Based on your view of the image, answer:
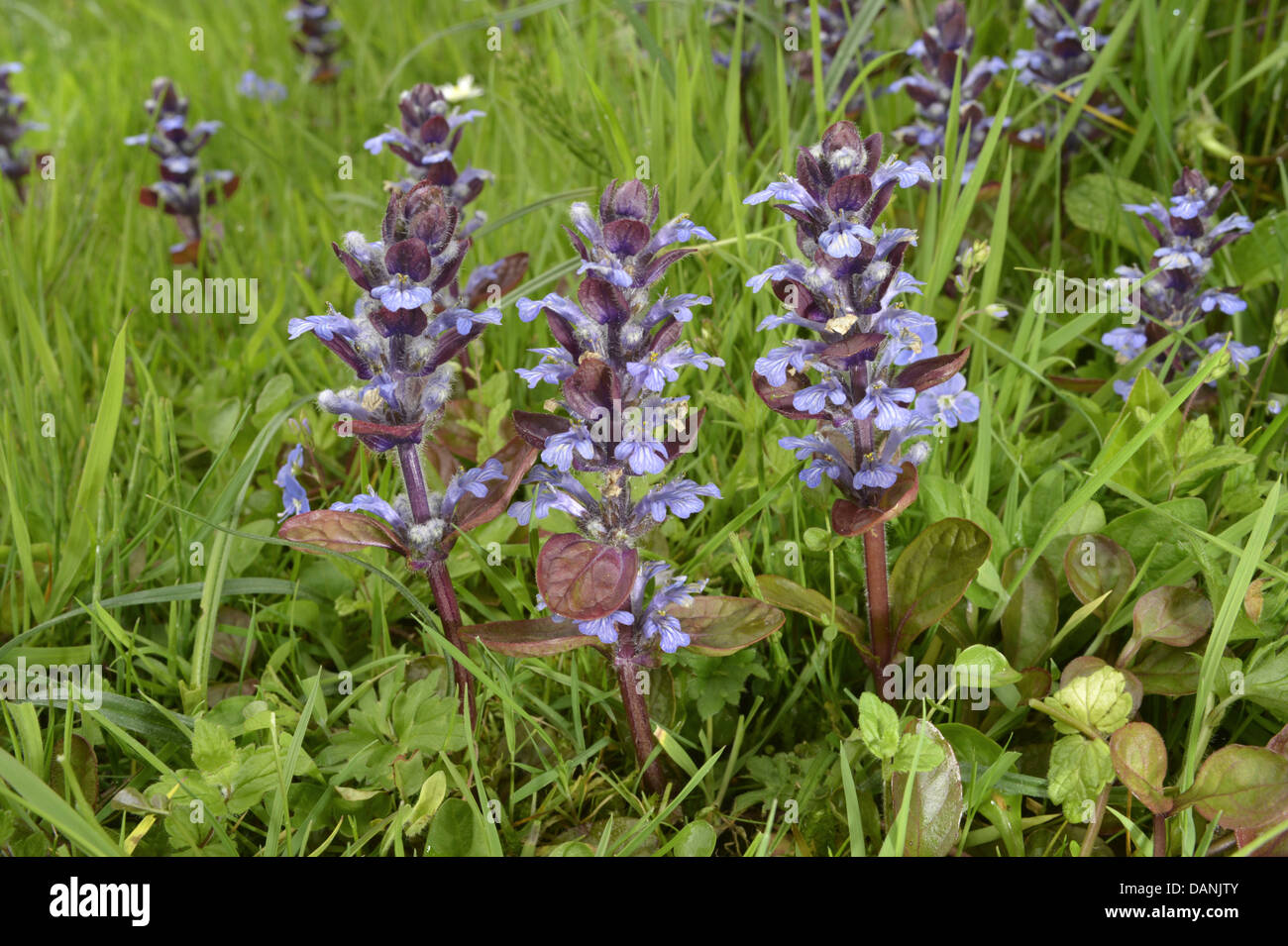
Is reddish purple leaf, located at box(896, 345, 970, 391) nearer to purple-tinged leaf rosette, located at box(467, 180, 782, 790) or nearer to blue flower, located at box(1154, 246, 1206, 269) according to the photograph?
purple-tinged leaf rosette, located at box(467, 180, 782, 790)

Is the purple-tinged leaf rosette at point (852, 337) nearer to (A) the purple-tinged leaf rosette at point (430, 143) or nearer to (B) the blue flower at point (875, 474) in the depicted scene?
(B) the blue flower at point (875, 474)

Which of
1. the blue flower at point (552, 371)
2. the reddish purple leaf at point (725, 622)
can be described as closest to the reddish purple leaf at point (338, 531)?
the blue flower at point (552, 371)

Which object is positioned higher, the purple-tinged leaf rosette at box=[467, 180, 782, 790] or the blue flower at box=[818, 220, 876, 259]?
the blue flower at box=[818, 220, 876, 259]

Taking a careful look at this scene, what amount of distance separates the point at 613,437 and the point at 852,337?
20.1 inches

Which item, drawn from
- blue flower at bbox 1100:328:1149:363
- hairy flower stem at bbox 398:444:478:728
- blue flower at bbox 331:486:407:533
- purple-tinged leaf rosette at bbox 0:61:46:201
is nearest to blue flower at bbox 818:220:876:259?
hairy flower stem at bbox 398:444:478:728

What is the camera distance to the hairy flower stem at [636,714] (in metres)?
2.05

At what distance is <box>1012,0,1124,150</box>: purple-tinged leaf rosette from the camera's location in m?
3.67

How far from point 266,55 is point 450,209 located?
5.08 meters

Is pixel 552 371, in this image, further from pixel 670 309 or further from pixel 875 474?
pixel 875 474

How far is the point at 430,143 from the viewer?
3084 millimetres

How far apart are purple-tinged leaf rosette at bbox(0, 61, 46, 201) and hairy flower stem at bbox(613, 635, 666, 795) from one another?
4.27m

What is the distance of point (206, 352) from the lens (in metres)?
3.75

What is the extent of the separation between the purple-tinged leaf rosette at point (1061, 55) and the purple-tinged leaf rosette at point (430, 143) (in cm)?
199
